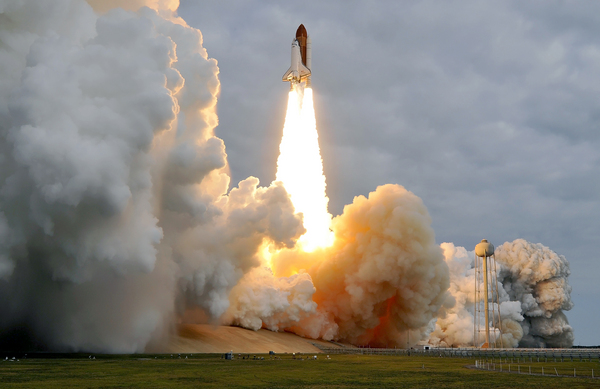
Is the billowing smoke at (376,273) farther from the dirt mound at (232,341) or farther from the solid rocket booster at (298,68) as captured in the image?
the solid rocket booster at (298,68)

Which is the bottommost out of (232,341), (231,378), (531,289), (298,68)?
(231,378)

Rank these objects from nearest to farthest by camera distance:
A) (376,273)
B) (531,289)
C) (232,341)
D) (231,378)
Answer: (231,378)
(232,341)
(376,273)
(531,289)

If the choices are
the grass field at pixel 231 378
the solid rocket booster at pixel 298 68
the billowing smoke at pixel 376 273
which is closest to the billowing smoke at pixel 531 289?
the billowing smoke at pixel 376 273

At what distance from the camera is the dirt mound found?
6631cm

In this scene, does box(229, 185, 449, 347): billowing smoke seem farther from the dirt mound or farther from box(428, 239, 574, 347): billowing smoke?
box(428, 239, 574, 347): billowing smoke

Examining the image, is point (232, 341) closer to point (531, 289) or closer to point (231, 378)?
point (231, 378)

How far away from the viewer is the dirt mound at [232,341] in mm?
66312

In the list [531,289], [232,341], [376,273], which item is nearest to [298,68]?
[376,273]

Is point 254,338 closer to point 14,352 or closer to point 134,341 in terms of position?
point 134,341

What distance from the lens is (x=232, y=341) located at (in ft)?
235

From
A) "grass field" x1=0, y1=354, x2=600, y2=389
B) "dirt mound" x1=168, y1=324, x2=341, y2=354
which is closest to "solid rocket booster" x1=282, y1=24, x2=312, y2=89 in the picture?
"dirt mound" x1=168, y1=324, x2=341, y2=354

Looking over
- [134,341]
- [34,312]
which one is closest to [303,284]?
[134,341]

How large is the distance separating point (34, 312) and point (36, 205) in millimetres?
12085

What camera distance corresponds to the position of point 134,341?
57.8 meters
